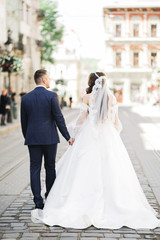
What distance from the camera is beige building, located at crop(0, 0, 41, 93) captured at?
35188mm

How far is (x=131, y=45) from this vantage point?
A: 61250 mm

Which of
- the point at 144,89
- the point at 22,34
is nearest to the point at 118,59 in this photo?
the point at 144,89

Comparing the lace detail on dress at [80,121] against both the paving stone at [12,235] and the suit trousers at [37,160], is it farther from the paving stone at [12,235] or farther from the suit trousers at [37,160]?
the paving stone at [12,235]

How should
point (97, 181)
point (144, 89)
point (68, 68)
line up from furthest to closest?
1. point (68, 68)
2. point (144, 89)
3. point (97, 181)

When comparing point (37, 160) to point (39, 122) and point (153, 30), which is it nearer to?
point (39, 122)

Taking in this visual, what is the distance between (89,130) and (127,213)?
1.09m

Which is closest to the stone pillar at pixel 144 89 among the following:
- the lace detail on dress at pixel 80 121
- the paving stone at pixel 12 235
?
the lace detail on dress at pixel 80 121

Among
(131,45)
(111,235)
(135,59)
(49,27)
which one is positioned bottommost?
(111,235)

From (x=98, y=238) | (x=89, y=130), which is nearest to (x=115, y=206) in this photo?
(x=98, y=238)

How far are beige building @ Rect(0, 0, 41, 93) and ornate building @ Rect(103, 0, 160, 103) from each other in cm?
1573

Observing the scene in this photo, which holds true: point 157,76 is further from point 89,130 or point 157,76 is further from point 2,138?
point 89,130

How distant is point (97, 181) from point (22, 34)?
1385 inches

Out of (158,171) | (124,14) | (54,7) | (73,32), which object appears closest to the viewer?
(158,171)

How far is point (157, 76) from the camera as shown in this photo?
4291cm
